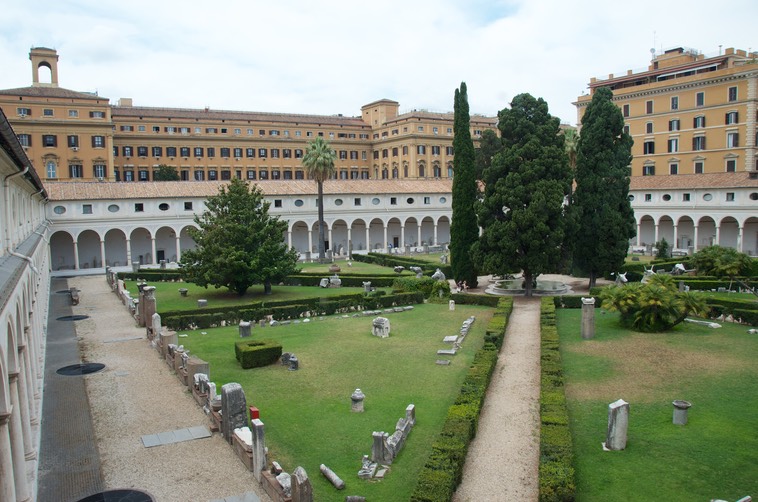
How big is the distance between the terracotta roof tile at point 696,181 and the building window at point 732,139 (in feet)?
25.8

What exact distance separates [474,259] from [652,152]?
145 feet

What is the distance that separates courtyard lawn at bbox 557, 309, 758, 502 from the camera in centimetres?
1294

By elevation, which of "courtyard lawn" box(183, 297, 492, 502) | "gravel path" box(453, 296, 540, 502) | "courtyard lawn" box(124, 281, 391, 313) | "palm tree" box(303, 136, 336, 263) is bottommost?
"gravel path" box(453, 296, 540, 502)

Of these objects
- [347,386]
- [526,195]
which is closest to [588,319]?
[526,195]

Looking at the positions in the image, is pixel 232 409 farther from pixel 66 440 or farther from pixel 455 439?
pixel 455 439

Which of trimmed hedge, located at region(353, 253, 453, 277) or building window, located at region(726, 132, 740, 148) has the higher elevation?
building window, located at region(726, 132, 740, 148)

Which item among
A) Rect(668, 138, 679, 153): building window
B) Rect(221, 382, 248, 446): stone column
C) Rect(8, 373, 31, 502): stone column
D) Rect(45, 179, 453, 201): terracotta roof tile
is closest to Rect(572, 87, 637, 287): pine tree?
Rect(221, 382, 248, 446): stone column

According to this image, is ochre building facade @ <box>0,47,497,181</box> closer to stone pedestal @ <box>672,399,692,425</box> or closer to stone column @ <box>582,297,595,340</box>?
stone column @ <box>582,297,595,340</box>

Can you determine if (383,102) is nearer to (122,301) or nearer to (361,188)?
(361,188)

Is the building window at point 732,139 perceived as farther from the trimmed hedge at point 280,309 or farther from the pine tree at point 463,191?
the trimmed hedge at point 280,309

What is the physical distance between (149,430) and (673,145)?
67.2 metres

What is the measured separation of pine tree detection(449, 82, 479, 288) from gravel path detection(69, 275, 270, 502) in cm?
2001

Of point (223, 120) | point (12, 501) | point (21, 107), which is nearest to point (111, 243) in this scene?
point (21, 107)

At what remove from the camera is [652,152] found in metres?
70.1
